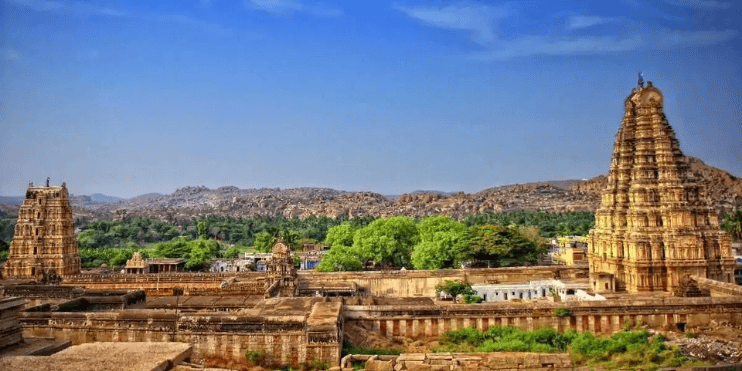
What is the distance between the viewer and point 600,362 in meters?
21.4

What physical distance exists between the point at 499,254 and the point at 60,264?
3063cm

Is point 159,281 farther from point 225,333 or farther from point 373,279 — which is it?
point 225,333

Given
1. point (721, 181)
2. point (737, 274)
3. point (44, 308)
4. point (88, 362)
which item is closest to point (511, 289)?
point (737, 274)

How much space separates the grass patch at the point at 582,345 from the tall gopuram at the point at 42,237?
98.8 ft

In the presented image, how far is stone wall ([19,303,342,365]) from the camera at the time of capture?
20.5 m

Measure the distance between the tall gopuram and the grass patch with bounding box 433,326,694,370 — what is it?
98.8 ft

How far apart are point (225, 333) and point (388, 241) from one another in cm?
3105

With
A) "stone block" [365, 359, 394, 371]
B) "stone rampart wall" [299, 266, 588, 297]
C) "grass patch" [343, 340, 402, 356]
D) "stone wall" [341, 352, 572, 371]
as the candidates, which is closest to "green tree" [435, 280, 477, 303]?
"stone rampart wall" [299, 266, 588, 297]

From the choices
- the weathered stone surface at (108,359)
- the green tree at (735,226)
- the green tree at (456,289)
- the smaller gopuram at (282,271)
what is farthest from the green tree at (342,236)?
the weathered stone surface at (108,359)

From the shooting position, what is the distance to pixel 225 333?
2112 cm

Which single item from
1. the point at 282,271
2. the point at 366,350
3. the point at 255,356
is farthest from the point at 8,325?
the point at 282,271

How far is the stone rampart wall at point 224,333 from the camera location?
→ 2066 centimetres

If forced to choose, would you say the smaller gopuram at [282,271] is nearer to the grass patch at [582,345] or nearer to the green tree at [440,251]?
the grass patch at [582,345]

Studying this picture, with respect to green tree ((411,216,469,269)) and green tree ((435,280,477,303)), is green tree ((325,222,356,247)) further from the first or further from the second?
green tree ((435,280,477,303))
